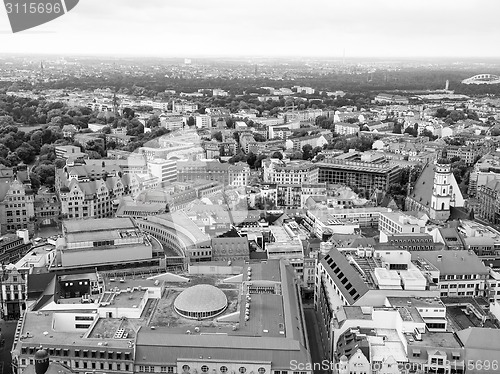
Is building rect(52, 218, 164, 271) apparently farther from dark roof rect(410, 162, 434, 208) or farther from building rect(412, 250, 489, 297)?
dark roof rect(410, 162, 434, 208)

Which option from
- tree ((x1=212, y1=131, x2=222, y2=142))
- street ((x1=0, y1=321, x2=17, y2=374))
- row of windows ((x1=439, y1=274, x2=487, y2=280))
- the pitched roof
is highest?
the pitched roof

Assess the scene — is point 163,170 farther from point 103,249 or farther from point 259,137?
point 259,137

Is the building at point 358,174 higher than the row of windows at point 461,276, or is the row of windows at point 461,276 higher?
the row of windows at point 461,276

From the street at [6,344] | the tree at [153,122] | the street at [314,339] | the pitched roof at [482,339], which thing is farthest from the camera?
the tree at [153,122]

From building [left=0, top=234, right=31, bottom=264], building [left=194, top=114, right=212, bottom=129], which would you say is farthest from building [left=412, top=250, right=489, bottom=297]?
building [left=194, top=114, right=212, bottom=129]

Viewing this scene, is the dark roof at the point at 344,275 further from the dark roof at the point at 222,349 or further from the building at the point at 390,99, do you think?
the building at the point at 390,99

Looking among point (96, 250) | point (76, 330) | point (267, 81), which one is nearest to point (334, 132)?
point (96, 250)

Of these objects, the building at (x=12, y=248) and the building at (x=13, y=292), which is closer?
the building at (x=13, y=292)

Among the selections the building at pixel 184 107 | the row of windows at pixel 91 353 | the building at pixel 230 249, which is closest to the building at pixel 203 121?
the building at pixel 184 107

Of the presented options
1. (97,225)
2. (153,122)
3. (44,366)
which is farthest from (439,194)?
(153,122)
